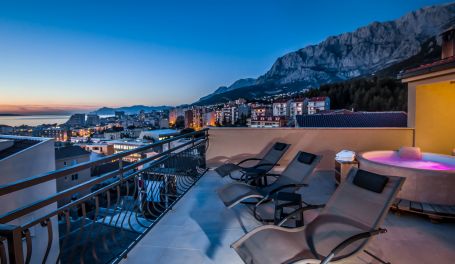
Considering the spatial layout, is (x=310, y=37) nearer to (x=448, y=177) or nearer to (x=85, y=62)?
(x=85, y=62)

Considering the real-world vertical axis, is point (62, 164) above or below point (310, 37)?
below

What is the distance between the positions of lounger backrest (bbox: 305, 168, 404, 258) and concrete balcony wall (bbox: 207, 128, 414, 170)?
3.73 meters

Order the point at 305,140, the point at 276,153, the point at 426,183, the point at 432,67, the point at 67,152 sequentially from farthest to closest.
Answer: the point at 67,152 → the point at 305,140 → the point at 276,153 → the point at 432,67 → the point at 426,183

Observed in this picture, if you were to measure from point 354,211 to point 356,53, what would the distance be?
6750 centimetres

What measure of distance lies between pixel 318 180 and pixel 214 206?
2756mm

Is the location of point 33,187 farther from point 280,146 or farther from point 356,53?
point 356,53

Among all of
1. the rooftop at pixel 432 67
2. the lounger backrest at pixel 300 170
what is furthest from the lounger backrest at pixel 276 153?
the rooftop at pixel 432 67

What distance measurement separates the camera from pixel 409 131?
239 inches

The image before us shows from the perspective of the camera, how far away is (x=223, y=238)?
2975 mm

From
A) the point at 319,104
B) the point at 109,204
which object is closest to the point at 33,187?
the point at 109,204

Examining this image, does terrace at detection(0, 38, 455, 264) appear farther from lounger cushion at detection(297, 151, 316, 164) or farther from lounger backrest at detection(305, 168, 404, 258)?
lounger cushion at detection(297, 151, 316, 164)

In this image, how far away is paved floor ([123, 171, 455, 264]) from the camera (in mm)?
2559

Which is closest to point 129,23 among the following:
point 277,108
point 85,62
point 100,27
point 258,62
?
point 100,27

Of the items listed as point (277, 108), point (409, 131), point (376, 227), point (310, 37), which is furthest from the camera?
point (310, 37)
